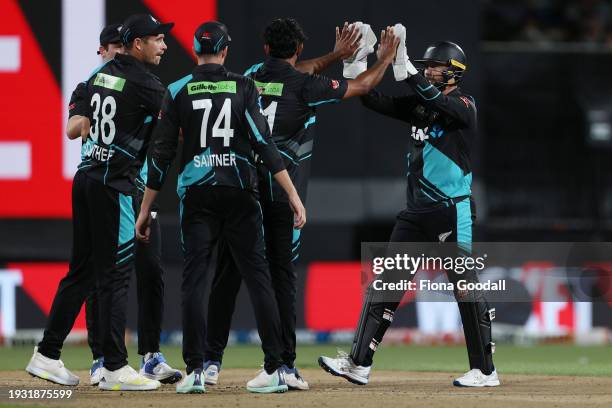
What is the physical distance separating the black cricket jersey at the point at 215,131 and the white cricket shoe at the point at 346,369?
51.7 inches

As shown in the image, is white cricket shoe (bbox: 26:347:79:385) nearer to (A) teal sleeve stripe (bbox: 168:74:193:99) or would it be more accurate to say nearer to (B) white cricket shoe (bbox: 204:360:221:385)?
(B) white cricket shoe (bbox: 204:360:221:385)

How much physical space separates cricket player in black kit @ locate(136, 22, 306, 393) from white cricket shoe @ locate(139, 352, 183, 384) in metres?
0.68

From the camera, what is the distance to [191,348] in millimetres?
7156

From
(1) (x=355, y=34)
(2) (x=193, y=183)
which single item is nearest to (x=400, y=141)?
(1) (x=355, y=34)

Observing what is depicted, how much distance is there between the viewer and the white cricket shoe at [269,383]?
24.0 feet

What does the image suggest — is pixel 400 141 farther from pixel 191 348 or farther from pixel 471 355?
pixel 191 348

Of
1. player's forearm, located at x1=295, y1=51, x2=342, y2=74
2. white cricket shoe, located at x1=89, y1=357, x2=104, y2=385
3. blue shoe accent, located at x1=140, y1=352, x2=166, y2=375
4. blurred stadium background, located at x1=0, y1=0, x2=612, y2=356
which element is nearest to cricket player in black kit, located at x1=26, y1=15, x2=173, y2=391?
white cricket shoe, located at x1=89, y1=357, x2=104, y2=385

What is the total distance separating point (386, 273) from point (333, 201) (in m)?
4.91

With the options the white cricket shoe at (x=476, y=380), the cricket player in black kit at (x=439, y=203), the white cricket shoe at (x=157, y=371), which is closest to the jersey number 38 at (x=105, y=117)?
the white cricket shoe at (x=157, y=371)

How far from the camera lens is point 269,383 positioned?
288 inches

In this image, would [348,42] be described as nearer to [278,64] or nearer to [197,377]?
[278,64]

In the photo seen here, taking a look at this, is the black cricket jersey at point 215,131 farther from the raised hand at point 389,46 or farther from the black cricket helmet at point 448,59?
the black cricket helmet at point 448,59

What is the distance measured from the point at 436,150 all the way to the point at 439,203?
336 mm

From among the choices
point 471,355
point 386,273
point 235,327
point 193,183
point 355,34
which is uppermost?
point 355,34
